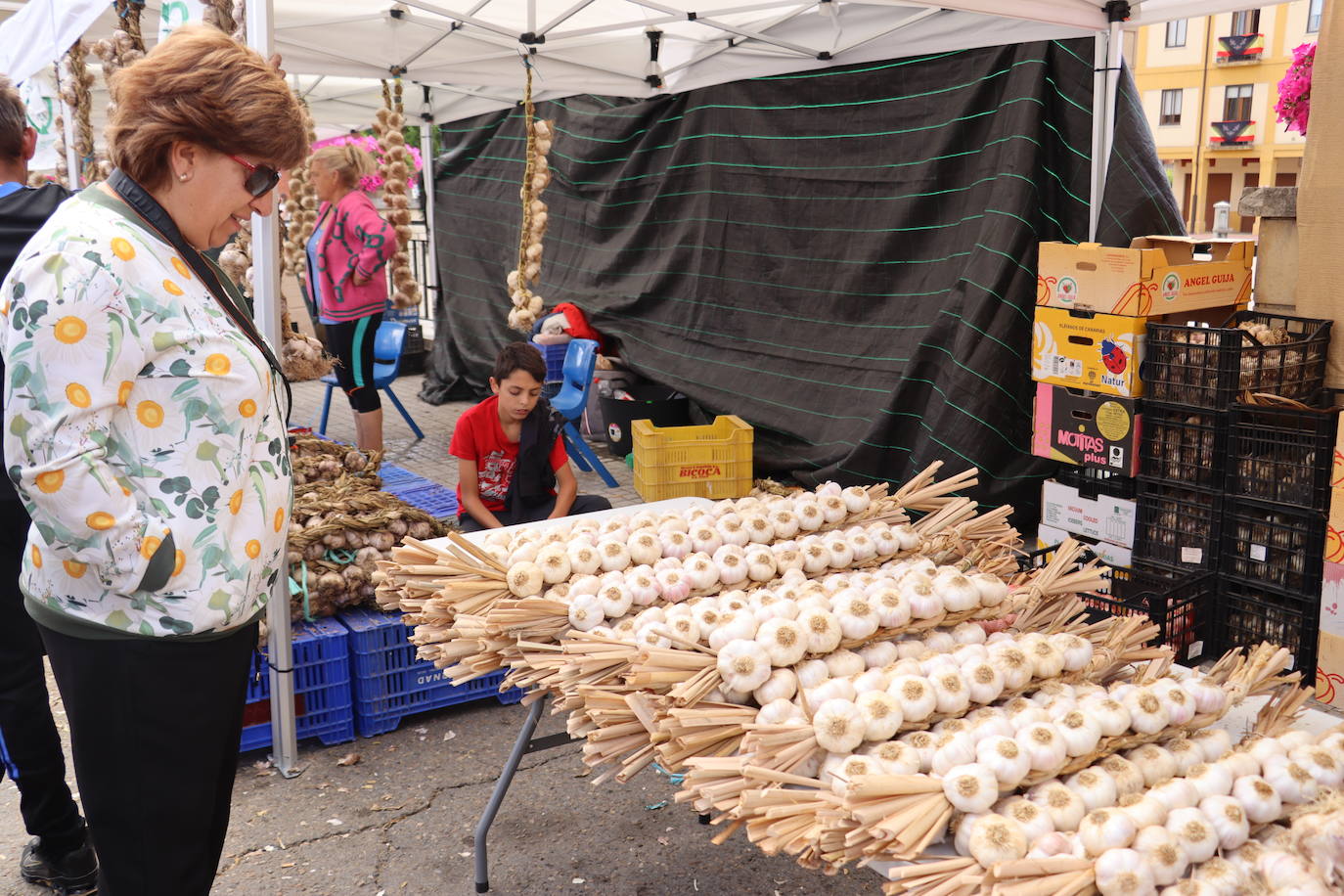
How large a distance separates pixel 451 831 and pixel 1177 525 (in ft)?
8.59

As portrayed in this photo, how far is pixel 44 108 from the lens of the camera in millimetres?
5832

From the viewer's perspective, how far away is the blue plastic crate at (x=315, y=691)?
128 inches

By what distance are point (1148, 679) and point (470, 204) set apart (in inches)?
304

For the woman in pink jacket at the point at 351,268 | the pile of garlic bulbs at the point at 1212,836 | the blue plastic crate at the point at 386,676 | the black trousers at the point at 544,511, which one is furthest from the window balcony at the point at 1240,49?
the pile of garlic bulbs at the point at 1212,836

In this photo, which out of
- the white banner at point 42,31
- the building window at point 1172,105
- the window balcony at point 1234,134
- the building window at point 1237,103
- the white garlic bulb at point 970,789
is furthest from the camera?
the building window at point 1172,105

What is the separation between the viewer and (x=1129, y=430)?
12.5ft

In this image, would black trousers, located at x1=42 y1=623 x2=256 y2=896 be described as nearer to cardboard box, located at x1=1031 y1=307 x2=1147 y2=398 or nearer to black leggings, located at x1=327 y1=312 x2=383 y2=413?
cardboard box, located at x1=1031 y1=307 x2=1147 y2=398

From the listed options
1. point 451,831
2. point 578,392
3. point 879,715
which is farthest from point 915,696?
point 578,392

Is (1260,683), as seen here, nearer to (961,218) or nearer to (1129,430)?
(1129,430)

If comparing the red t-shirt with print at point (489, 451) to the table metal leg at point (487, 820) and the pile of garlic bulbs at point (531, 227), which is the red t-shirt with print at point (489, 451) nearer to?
the table metal leg at point (487, 820)

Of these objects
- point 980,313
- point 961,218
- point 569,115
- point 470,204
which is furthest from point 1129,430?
point 470,204

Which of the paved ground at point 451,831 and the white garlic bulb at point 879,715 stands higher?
the white garlic bulb at point 879,715

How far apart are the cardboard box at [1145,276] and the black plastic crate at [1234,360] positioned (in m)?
0.13

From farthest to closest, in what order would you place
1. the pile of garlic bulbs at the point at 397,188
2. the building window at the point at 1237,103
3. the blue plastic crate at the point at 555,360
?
the building window at the point at 1237,103 → the blue plastic crate at the point at 555,360 → the pile of garlic bulbs at the point at 397,188
